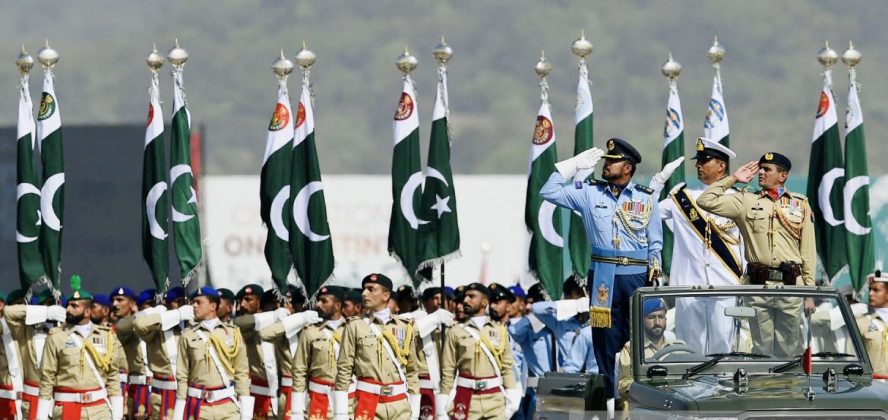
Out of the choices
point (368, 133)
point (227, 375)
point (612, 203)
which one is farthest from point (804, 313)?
point (368, 133)

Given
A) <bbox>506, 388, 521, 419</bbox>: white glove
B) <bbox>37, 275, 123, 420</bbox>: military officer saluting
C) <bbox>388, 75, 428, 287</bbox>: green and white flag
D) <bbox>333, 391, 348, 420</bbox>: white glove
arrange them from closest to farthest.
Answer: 1. <bbox>333, 391, 348, 420</bbox>: white glove
2. <bbox>506, 388, 521, 419</bbox>: white glove
3. <bbox>37, 275, 123, 420</bbox>: military officer saluting
4. <bbox>388, 75, 428, 287</bbox>: green and white flag

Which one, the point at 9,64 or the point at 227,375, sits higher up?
the point at 9,64

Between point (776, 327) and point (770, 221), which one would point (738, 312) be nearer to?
point (776, 327)

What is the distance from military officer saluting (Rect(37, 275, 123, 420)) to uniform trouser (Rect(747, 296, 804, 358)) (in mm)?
7891

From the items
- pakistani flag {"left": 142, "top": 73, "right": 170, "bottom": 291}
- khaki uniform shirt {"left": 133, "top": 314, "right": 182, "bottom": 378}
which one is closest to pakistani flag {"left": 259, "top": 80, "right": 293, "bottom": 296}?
pakistani flag {"left": 142, "top": 73, "right": 170, "bottom": 291}

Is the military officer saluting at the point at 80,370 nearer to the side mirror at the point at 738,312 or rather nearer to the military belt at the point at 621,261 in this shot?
the military belt at the point at 621,261

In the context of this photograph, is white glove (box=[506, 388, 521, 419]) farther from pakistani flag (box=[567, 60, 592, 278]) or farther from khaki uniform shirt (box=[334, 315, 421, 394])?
pakistani flag (box=[567, 60, 592, 278])

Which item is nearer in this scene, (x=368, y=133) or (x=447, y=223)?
(x=447, y=223)

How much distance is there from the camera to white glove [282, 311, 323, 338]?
19.5 m

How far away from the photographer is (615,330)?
14031mm

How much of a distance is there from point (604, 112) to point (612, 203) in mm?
105032

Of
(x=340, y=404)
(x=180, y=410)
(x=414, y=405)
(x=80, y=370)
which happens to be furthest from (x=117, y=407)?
(x=414, y=405)

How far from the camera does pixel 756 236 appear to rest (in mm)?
14297

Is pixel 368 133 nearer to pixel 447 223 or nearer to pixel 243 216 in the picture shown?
pixel 243 216
